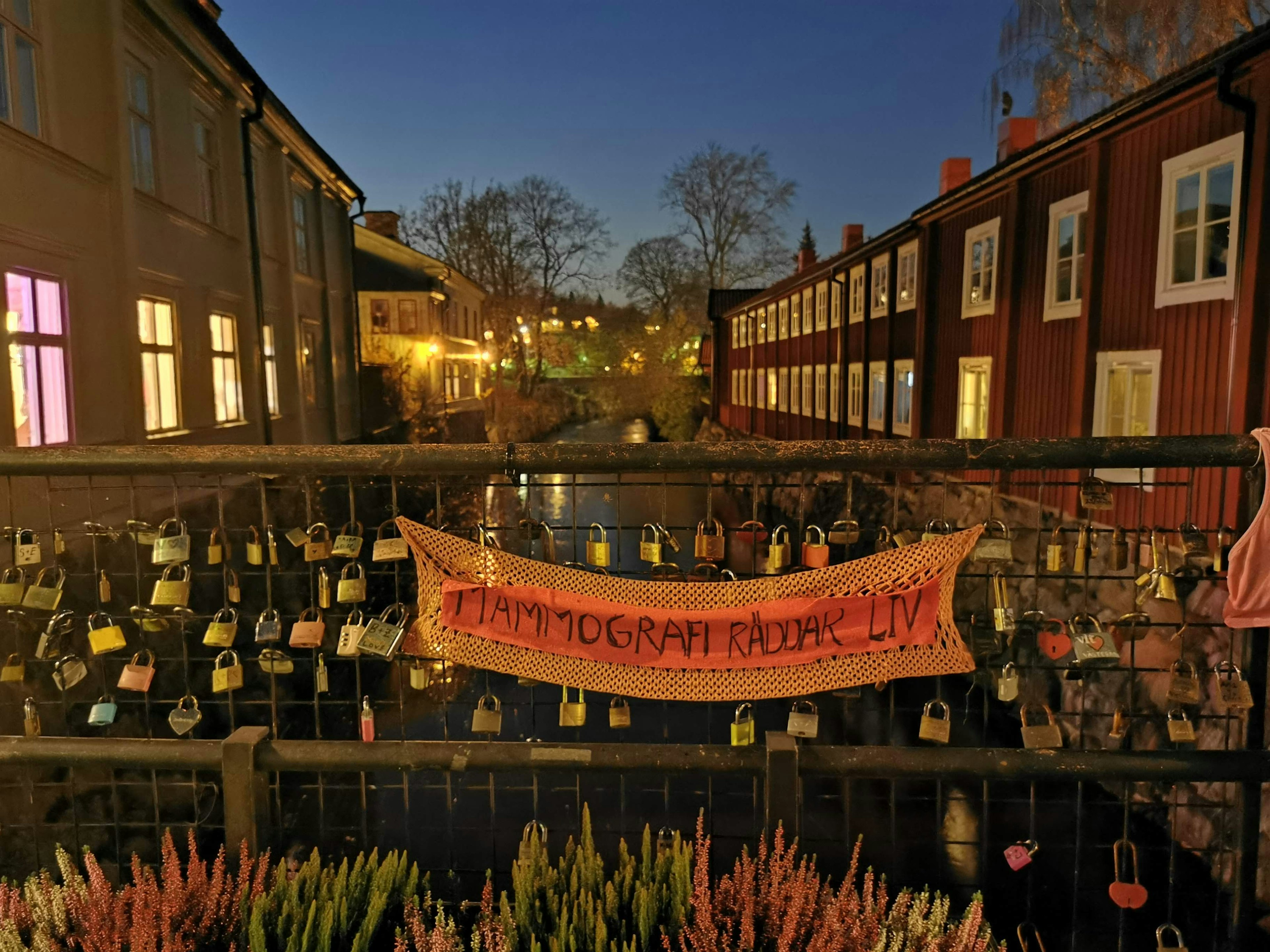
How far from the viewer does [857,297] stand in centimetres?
2358

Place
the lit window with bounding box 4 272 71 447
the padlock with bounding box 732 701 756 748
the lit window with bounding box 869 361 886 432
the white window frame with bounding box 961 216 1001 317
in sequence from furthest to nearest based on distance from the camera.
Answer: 1. the lit window with bounding box 869 361 886 432
2. the white window frame with bounding box 961 216 1001 317
3. the lit window with bounding box 4 272 71 447
4. the padlock with bounding box 732 701 756 748

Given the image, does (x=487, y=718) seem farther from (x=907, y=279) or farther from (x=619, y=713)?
(x=907, y=279)

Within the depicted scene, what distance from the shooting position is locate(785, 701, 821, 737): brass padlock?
2803mm

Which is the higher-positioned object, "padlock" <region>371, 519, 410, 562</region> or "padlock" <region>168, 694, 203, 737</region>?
"padlock" <region>371, 519, 410, 562</region>

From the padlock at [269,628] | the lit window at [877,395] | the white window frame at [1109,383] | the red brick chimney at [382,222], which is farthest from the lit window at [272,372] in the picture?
→ the red brick chimney at [382,222]

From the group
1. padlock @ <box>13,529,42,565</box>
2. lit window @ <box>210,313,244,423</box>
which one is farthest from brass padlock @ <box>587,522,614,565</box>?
lit window @ <box>210,313,244,423</box>

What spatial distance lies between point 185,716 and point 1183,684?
127 inches

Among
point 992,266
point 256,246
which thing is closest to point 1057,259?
point 992,266

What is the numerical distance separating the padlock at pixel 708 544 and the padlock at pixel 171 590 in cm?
165

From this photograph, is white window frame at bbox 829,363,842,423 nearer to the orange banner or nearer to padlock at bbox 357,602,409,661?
the orange banner

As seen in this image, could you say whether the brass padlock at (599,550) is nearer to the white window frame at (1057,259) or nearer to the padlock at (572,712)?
the padlock at (572,712)

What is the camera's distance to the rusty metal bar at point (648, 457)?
2.65 metres

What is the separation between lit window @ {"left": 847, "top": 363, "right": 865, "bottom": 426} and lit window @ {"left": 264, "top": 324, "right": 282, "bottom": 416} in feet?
45.4

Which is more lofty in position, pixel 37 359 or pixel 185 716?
pixel 37 359
